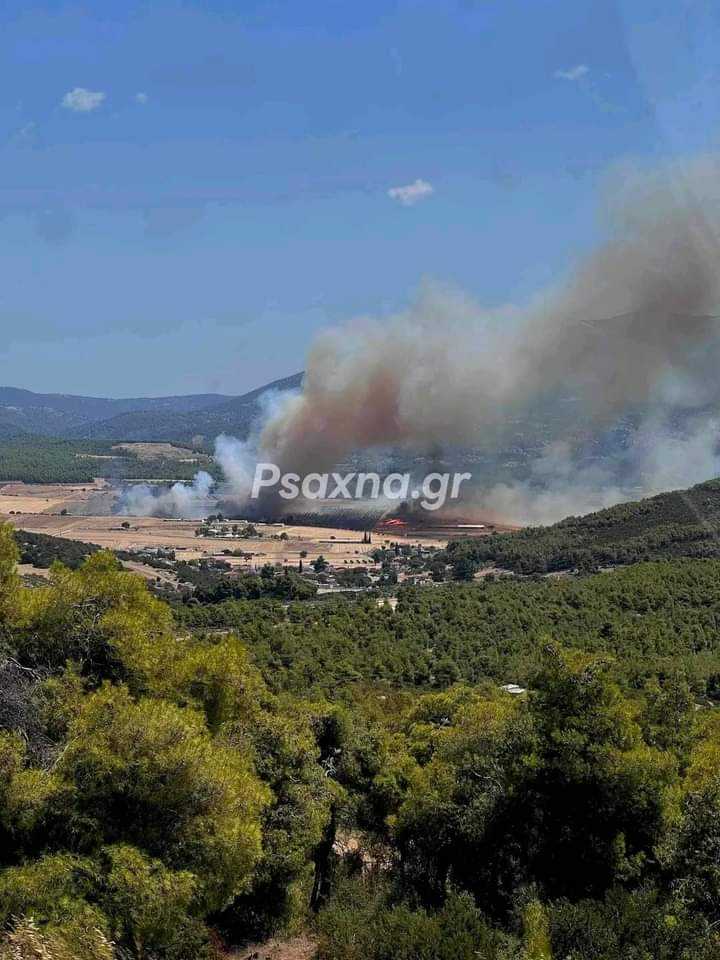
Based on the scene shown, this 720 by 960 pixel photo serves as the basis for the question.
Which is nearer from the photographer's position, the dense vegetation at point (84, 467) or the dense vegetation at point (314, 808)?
the dense vegetation at point (314, 808)

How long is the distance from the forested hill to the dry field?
10.9 m

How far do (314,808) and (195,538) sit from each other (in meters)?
74.7

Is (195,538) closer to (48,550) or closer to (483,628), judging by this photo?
(48,550)

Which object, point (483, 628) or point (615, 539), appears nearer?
point (483, 628)

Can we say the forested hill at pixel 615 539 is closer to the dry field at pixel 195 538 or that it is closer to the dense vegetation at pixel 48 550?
the dry field at pixel 195 538

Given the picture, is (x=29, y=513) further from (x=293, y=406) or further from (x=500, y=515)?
(x=500, y=515)

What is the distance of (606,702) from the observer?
41.8 feet

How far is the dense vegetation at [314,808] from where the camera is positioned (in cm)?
934

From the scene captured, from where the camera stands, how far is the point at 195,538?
3440 inches

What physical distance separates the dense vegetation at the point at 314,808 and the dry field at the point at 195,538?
2154 inches

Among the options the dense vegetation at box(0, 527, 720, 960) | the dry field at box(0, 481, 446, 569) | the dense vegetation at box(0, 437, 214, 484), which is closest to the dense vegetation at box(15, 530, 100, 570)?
the dry field at box(0, 481, 446, 569)

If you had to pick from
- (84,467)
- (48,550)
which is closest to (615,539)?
(48,550)

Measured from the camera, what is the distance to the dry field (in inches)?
2992

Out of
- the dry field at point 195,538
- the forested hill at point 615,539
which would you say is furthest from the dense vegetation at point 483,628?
the dry field at point 195,538
